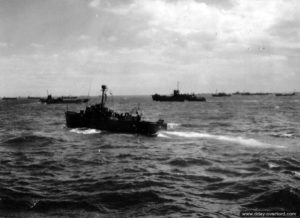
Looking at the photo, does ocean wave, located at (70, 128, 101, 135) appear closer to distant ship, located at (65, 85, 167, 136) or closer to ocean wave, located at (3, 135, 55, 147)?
distant ship, located at (65, 85, 167, 136)

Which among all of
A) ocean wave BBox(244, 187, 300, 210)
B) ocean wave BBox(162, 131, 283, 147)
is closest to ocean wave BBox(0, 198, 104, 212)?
ocean wave BBox(244, 187, 300, 210)

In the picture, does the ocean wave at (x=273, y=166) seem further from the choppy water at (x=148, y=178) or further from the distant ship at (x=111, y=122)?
the distant ship at (x=111, y=122)

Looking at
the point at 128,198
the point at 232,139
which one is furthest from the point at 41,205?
the point at 232,139

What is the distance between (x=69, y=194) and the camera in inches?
669

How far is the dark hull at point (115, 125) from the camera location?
4019 cm

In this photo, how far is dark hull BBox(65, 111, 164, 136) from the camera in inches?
1582

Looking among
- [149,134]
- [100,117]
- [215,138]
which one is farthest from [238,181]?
[100,117]

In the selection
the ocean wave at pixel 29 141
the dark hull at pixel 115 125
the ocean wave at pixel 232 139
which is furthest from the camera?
the dark hull at pixel 115 125

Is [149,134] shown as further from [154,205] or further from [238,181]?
[154,205]

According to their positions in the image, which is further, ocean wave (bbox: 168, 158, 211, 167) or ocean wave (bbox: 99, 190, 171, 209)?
ocean wave (bbox: 168, 158, 211, 167)

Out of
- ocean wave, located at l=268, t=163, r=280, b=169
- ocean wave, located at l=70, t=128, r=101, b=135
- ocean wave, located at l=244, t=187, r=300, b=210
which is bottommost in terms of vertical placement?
ocean wave, located at l=244, t=187, r=300, b=210

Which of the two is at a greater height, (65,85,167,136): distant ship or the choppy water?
(65,85,167,136): distant ship

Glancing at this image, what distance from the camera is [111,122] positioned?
4266 centimetres

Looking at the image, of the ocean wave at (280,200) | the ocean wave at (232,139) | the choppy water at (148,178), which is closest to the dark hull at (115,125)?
the ocean wave at (232,139)
